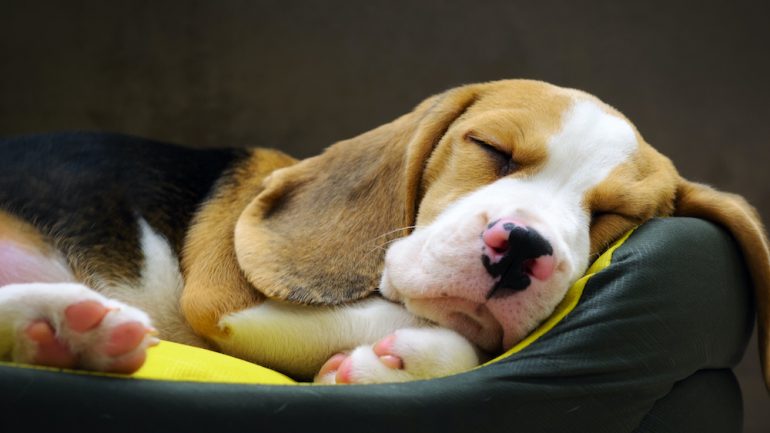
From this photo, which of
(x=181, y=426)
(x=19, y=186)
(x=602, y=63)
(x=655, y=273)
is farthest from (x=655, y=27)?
(x=181, y=426)

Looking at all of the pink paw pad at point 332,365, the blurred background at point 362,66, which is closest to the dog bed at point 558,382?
the pink paw pad at point 332,365

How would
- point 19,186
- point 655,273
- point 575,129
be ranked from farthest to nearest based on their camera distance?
point 19,186 → point 575,129 → point 655,273

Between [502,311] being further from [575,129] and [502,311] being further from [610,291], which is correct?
[575,129]

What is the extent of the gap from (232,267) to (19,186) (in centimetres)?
57

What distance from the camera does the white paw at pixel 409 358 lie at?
1628 mm

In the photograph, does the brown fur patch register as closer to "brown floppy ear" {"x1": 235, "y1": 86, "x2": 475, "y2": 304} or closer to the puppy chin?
"brown floppy ear" {"x1": 235, "y1": 86, "x2": 475, "y2": 304}

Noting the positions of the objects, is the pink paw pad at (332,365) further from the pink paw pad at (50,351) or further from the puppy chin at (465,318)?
the pink paw pad at (50,351)

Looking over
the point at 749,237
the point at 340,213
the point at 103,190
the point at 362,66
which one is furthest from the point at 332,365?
the point at 362,66

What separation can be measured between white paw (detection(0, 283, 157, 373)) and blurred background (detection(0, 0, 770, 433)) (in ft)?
8.05

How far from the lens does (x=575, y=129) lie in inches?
75.8

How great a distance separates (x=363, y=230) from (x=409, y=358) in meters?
0.45

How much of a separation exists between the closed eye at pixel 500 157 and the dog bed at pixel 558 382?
29 cm

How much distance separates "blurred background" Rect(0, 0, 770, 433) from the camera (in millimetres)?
3705

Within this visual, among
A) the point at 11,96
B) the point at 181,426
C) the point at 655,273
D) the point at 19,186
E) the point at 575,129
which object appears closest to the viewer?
the point at 181,426
